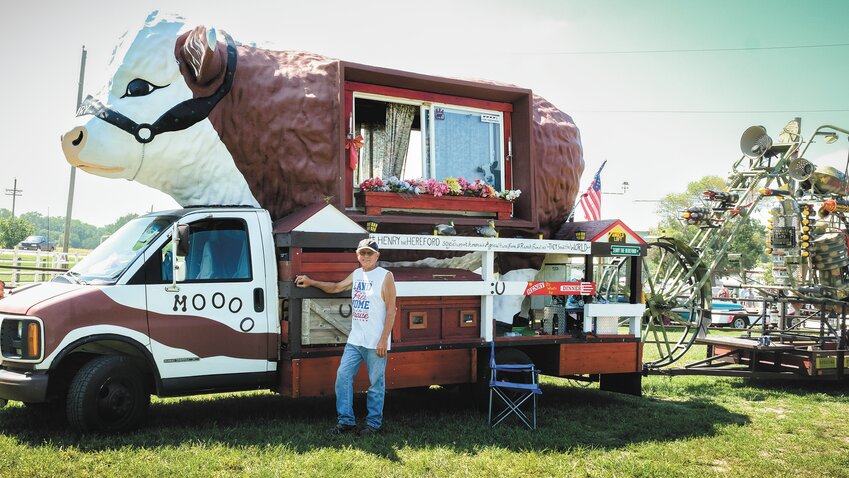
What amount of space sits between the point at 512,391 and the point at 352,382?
2.15 metres

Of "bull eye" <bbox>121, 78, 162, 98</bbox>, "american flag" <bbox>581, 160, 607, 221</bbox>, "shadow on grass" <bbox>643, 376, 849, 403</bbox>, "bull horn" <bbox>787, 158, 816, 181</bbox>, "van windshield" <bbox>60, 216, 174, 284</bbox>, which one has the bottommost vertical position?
"shadow on grass" <bbox>643, 376, 849, 403</bbox>

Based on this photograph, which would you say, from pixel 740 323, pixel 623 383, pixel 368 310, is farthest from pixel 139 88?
pixel 740 323

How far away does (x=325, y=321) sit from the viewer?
710 cm

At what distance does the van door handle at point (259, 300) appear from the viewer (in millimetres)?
6824

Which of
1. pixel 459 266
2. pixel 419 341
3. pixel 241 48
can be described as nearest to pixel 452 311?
pixel 419 341

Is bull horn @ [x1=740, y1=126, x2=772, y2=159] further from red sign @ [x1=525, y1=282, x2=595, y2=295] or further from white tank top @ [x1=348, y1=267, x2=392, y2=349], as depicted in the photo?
white tank top @ [x1=348, y1=267, x2=392, y2=349]

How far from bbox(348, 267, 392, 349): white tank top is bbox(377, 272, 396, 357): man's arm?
0.03 meters

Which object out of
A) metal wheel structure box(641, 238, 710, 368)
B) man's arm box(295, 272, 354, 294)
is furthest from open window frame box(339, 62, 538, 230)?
metal wheel structure box(641, 238, 710, 368)

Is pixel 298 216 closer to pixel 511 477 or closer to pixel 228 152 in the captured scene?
pixel 228 152

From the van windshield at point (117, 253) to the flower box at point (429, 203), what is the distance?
2288mm

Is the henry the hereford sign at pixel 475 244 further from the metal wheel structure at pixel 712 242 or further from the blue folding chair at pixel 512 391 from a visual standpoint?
the metal wheel structure at pixel 712 242

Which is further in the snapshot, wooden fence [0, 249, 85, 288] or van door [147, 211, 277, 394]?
wooden fence [0, 249, 85, 288]

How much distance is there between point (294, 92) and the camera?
7930mm

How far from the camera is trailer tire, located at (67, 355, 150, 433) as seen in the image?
19.5 feet
